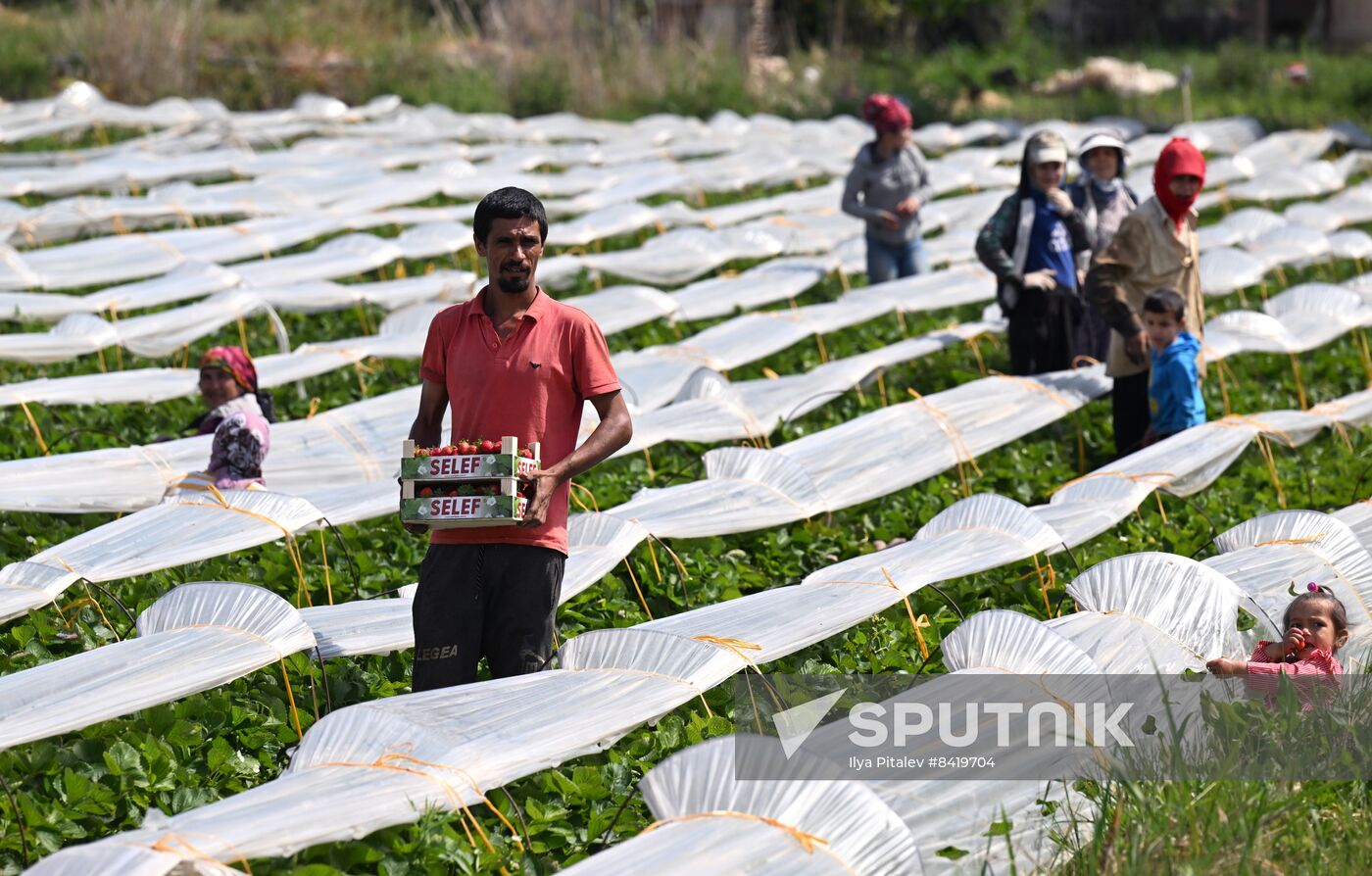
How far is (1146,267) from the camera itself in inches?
237

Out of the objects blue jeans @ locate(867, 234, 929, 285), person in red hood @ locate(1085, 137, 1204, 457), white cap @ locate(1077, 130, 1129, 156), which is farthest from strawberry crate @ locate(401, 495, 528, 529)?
blue jeans @ locate(867, 234, 929, 285)

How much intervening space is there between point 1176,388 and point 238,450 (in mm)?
3338

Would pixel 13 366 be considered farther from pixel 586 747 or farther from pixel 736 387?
pixel 586 747

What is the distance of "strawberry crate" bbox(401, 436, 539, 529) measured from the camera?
331 centimetres

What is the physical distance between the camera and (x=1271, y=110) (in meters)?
16.2

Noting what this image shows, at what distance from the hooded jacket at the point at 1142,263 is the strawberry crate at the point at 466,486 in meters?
3.24

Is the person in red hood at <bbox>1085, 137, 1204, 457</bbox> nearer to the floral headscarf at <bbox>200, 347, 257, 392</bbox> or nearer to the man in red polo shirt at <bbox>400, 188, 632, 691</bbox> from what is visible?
the man in red polo shirt at <bbox>400, 188, 632, 691</bbox>

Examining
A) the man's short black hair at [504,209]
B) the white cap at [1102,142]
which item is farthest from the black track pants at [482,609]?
the white cap at [1102,142]

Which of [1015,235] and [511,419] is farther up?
[511,419]

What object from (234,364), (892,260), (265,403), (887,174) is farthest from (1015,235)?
(234,364)

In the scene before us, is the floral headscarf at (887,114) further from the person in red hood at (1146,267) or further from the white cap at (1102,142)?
the person in red hood at (1146,267)

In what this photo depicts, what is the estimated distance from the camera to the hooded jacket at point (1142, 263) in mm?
5977

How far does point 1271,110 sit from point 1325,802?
46.6 ft

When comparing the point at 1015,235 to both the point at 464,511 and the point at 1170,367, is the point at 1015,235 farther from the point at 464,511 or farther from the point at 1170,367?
the point at 464,511
